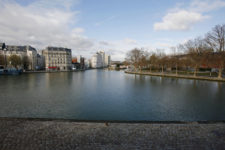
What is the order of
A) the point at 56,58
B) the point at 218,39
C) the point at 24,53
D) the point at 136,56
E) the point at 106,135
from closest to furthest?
the point at 106,135 < the point at 218,39 < the point at 136,56 < the point at 24,53 < the point at 56,58

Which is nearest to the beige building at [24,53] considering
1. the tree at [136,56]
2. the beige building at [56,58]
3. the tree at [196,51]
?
the beige building at [56,58]

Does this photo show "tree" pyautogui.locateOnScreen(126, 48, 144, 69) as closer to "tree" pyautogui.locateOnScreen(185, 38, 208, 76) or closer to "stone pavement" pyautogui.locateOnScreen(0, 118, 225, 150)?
"tree" pyautogui.locateOnScreen(185, 38, 208, 76)

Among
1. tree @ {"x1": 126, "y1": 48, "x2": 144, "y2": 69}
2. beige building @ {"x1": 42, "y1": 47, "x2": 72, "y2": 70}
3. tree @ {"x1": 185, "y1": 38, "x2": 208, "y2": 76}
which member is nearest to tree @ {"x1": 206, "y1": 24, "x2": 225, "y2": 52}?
tree @ {"x1": 185, "y1": 38, "x2": 208, "y2": 76}

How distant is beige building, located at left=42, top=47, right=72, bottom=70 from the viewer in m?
79.5

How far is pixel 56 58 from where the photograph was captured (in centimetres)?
8219

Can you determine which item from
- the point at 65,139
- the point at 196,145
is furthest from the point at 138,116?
the point at 65,139

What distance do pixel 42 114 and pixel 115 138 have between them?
20.4 feet

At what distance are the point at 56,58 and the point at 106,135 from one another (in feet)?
285

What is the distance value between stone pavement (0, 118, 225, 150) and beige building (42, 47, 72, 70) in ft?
271

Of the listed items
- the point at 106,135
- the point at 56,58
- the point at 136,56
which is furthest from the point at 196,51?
the point at 56,58

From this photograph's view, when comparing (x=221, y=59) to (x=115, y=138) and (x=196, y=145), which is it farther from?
(x=115, y=138)

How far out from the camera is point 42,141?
14.6ft

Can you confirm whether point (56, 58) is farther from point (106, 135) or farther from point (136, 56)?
point (106, 135)

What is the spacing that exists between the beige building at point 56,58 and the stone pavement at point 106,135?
82665 mm
